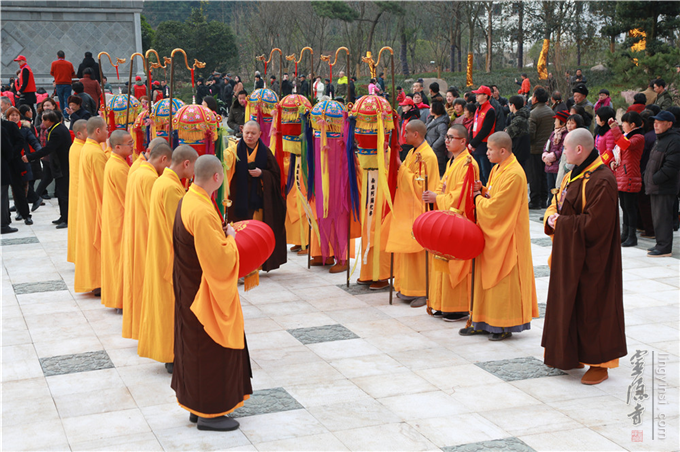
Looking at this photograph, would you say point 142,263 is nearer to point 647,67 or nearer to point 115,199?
point 115,199

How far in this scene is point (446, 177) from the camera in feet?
22.4

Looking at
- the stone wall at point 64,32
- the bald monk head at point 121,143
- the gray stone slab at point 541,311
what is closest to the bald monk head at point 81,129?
the bald monk head at point 121,143

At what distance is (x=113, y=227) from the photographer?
706 cm

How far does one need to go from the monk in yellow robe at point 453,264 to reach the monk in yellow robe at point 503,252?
0.28 m

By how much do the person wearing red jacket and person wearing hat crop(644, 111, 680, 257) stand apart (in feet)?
45.2

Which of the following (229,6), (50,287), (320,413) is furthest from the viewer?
(229,6)

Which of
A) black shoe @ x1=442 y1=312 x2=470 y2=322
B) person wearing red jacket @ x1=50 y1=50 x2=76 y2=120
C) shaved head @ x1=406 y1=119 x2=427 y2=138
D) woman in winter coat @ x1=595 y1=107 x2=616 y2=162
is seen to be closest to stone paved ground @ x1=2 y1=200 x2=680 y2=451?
black shoe @ x1=442 y1=312 x2=470 y2=322

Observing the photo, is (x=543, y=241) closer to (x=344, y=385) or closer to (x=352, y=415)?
(x=344, y=385)

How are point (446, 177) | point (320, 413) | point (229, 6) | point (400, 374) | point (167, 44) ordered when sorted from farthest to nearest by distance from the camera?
1. point (229, 6)
2. point (167, 44)
3. point (446, 177)
4. point (400, 374)
5. point (320, 413)

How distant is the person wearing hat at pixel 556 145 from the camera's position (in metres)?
11.5

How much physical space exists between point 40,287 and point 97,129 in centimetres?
205

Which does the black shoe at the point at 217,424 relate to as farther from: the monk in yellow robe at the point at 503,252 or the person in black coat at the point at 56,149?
the person in black coat at the point at 56,149

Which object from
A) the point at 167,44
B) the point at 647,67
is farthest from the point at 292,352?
the point at 167,44

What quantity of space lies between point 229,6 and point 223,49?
29016mm
